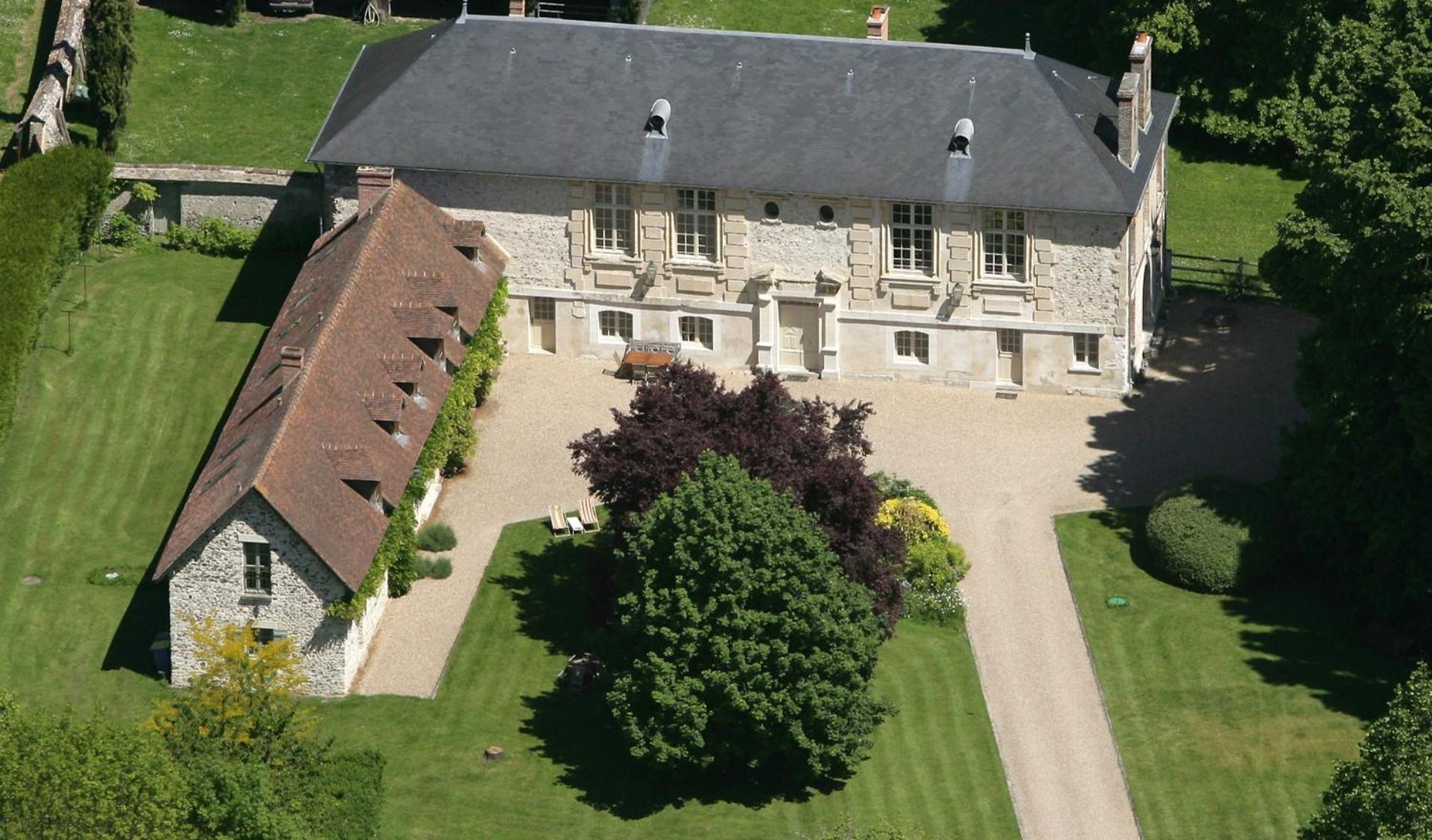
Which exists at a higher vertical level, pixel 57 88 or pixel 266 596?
pixel 57 88

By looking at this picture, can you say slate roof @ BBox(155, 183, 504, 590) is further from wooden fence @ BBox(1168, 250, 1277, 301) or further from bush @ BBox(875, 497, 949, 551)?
wooden fence @ BBox(1168, 250, 1277, 301)

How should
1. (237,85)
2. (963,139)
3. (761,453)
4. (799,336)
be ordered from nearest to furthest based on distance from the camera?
(761,453)
(963,139)
(799,336)
(237,85)

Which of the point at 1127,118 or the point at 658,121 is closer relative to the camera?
the point at 1127,118

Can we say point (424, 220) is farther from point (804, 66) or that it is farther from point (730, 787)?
point (730, 787)

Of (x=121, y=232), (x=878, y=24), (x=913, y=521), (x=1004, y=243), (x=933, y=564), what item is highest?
(x=878, y=24)

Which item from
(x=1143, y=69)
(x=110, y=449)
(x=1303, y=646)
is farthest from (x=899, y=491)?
(x=110, y=449)

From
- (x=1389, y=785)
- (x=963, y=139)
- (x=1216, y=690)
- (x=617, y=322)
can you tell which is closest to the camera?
(x=1389, y=785)

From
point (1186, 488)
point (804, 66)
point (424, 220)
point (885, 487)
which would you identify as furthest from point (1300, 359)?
point (424, 220)

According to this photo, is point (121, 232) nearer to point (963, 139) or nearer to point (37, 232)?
point (37, 232)
